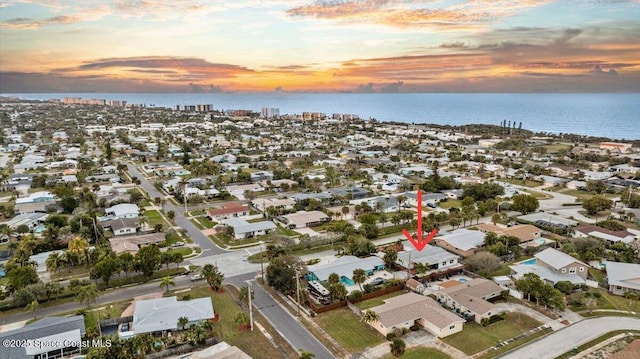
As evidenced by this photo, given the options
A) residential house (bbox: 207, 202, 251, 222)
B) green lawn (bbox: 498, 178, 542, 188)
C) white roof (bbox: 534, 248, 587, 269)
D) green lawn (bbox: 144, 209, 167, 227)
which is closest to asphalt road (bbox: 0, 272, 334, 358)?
residential house (bbox: 207, 202, 251, 222)

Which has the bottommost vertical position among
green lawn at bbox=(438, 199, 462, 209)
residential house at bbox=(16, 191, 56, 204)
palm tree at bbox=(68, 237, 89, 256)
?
green lawn at bbox=(438, 199, 462, 209)

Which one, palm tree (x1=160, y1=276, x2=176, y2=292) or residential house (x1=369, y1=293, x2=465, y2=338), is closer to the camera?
residential house (x1=369, y1=293, x2=465, y2=338)

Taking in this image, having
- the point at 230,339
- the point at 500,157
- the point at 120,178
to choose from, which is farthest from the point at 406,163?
the point at 230,339

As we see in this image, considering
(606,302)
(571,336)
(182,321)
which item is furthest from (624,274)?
(182,321)

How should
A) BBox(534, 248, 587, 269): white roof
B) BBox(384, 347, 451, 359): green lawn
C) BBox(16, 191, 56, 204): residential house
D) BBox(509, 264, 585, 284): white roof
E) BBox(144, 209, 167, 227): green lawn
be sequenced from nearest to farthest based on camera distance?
BBox(384, 347, 451, 359): green lawn
BBox(509, 264, 585, 284): white roof
BBox(534, 248, 587, 269): white roof
BBox(144, 209, 167, 227): green lawn
BBox(16, 191, 56, 204): residential house

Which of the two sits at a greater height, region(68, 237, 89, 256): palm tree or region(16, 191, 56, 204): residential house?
region(68, 237, 89, 256): palm tree

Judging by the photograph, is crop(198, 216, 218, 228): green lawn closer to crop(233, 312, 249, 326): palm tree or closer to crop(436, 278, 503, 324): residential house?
crop(233, 312, 249, 326): palm tree

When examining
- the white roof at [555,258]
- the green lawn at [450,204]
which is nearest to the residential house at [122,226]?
the green lawn at [450,204]
